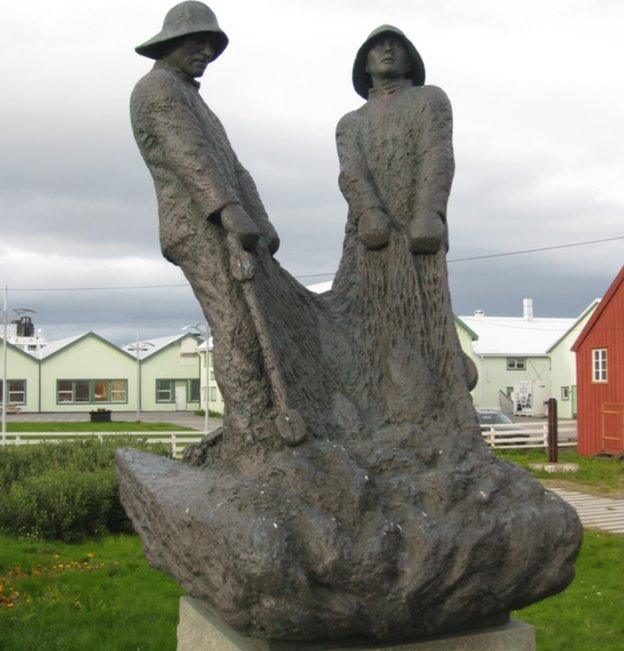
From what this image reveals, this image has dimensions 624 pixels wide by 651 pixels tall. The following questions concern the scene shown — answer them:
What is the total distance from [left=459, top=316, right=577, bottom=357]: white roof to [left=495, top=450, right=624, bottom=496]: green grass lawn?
13.8 metres

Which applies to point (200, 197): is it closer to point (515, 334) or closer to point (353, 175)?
point (353, 175)

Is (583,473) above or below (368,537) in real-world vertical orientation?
below

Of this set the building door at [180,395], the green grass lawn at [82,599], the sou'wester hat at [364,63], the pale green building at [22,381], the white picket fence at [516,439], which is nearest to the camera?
the sou'wester hat at [364,63]

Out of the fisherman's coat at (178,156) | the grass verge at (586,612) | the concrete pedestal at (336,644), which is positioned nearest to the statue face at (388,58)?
the fisherman's coat at (178,156)

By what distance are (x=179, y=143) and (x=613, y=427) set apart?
15.2 metres

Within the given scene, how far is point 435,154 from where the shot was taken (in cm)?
385

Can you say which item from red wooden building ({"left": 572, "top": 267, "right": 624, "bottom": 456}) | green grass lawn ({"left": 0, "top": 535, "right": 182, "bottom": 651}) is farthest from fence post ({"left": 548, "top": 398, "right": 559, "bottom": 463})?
green grass lawn ({"left": 0, "top": 535, "right": 182, "bottom": 651})

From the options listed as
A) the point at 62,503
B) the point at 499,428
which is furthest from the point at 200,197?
the point at 499,428

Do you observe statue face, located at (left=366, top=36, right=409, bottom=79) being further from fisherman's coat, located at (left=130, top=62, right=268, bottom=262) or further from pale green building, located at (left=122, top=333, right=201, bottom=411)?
pale green building, located at (left=122, top=333, right=201, bottom=411)

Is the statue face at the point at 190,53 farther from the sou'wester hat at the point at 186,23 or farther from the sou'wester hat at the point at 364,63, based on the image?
the sou'wester hat at the point at 364,63

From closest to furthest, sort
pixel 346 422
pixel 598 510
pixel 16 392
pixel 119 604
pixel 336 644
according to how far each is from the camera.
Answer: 1. pixel 336 644
2. pixel 346 422
3. pixel 119 604
4. pixel 598 510
5. pixel 16 392

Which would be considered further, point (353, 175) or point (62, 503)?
point (62, 503)

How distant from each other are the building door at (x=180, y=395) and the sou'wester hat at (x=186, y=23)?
3360 cm

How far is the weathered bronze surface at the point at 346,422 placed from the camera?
9.36ft
